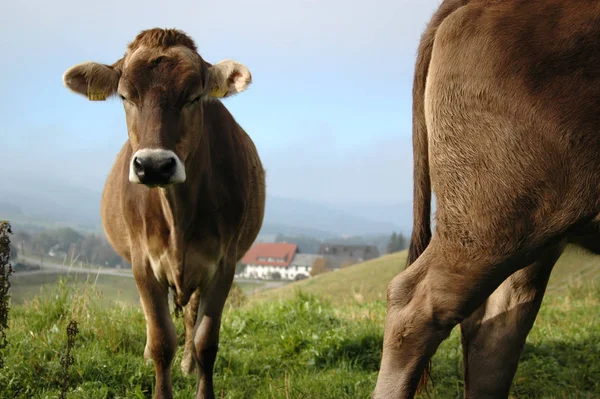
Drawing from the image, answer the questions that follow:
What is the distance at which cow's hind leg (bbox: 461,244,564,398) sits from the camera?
13.5 ft

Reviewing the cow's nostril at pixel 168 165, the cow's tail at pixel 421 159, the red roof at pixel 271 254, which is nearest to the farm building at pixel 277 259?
the red roof at pixel 271 254

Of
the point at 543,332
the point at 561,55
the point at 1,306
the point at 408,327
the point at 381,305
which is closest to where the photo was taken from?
the point at 561,55

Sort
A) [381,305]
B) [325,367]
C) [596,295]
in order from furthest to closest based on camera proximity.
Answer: [596,295]
[381,305]
[325,367]

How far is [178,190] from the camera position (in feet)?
17.2

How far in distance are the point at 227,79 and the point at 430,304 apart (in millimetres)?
2635

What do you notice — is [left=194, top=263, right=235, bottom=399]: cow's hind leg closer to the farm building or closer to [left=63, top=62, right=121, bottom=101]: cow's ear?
[left=63, top=62, right=121, bottom=101]: cow's ear

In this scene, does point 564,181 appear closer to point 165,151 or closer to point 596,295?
point 165,151

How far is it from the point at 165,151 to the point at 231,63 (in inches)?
44.5

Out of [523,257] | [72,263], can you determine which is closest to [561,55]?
[523,257]

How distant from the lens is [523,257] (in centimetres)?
331

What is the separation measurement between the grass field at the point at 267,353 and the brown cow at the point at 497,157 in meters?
0.83

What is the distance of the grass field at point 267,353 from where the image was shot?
16.8 ft

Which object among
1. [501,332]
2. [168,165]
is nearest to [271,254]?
[168,165]

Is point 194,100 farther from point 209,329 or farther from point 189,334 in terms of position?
point 189,334
